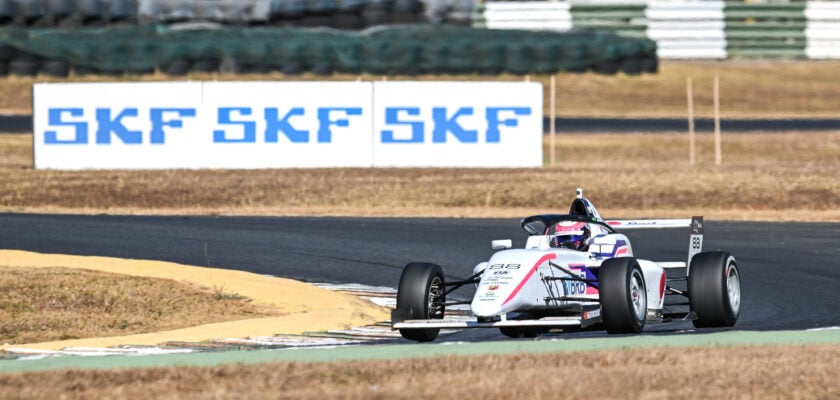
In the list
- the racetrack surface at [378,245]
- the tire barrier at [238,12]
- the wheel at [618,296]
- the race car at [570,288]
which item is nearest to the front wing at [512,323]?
the race car at [570,288]

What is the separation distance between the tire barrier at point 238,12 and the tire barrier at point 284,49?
0.56 metres

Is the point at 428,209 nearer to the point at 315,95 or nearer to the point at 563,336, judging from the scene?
the point at 315,95

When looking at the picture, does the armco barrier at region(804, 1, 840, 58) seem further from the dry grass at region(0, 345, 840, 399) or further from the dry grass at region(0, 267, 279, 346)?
the dry grass at region(0, 345, 840, 399)

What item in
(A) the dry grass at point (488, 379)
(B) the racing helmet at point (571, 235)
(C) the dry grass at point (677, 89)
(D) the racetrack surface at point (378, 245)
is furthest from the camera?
(C) the dry grass at point (677, 89)

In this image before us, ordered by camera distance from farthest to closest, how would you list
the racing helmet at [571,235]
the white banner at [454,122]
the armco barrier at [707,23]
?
1. the armco barrier at [707,23]
2. the white banner at [454,122]
3. the racing helmet at [571,235]

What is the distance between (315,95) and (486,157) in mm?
3182

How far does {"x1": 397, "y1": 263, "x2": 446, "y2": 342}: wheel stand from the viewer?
36.6 feet

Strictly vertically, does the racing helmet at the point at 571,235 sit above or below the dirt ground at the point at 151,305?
above

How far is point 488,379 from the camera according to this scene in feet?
27.6

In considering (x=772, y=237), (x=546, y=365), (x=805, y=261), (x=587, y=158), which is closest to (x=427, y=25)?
(x=587, y=158)

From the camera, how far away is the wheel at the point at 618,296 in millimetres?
10664

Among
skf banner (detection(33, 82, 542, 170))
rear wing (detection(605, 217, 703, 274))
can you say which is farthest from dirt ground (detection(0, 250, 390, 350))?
skf banner (detection(33, 82, 542, 170))

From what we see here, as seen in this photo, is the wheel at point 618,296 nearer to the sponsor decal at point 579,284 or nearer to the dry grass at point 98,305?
the sponsor decal at point 579,284

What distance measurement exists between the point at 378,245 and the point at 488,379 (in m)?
10.1
